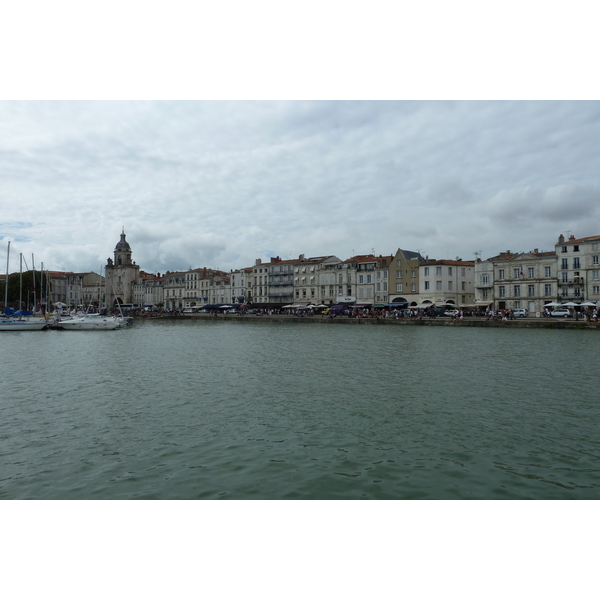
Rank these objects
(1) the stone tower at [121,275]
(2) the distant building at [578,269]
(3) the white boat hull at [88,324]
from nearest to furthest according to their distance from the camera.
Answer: (2) the distant building at [578,269]
(3) the white boat hull at [88,324]
(1) the stone tower at [121,275]

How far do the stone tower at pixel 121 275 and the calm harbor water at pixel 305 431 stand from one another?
10730 cm

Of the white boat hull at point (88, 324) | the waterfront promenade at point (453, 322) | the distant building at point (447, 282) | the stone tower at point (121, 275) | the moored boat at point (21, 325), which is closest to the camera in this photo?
the waterfront promenade at point (453, 322)

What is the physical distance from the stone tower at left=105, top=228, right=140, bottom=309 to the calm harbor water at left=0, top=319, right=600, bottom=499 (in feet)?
352

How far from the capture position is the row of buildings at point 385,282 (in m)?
56.0

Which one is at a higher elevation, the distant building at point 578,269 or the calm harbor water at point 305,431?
the distant building at point 578,269

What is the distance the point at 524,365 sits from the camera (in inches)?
840

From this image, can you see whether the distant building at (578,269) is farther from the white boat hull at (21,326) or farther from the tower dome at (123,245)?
the tower dome at (123,245)

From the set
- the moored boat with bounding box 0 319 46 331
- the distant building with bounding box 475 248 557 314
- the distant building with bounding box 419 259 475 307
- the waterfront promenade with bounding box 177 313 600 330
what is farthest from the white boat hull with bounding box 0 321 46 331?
the distant building with bounding box 475 248 557 314

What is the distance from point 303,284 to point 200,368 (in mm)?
64683

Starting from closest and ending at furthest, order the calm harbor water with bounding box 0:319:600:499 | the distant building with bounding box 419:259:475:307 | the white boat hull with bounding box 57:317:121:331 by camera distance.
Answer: the calm harbor water with bounding box 0:319:600:499 < the white boat hull with bounding box 57:317:121:331 < the distant building with bounding box 419:259:475:307

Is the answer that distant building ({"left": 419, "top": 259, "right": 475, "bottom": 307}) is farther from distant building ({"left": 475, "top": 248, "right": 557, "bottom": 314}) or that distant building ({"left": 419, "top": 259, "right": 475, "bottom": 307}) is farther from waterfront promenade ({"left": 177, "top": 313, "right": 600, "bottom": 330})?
waterfront promenade ({"left": 177, "top": 313, "right": 600, "bottom": 330})

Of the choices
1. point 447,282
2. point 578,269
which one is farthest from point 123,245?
point 578,269

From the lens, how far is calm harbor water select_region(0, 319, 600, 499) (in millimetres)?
8117

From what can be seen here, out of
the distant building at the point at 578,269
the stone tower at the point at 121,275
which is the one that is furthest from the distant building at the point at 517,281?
the stone tower at the point at 121,275
